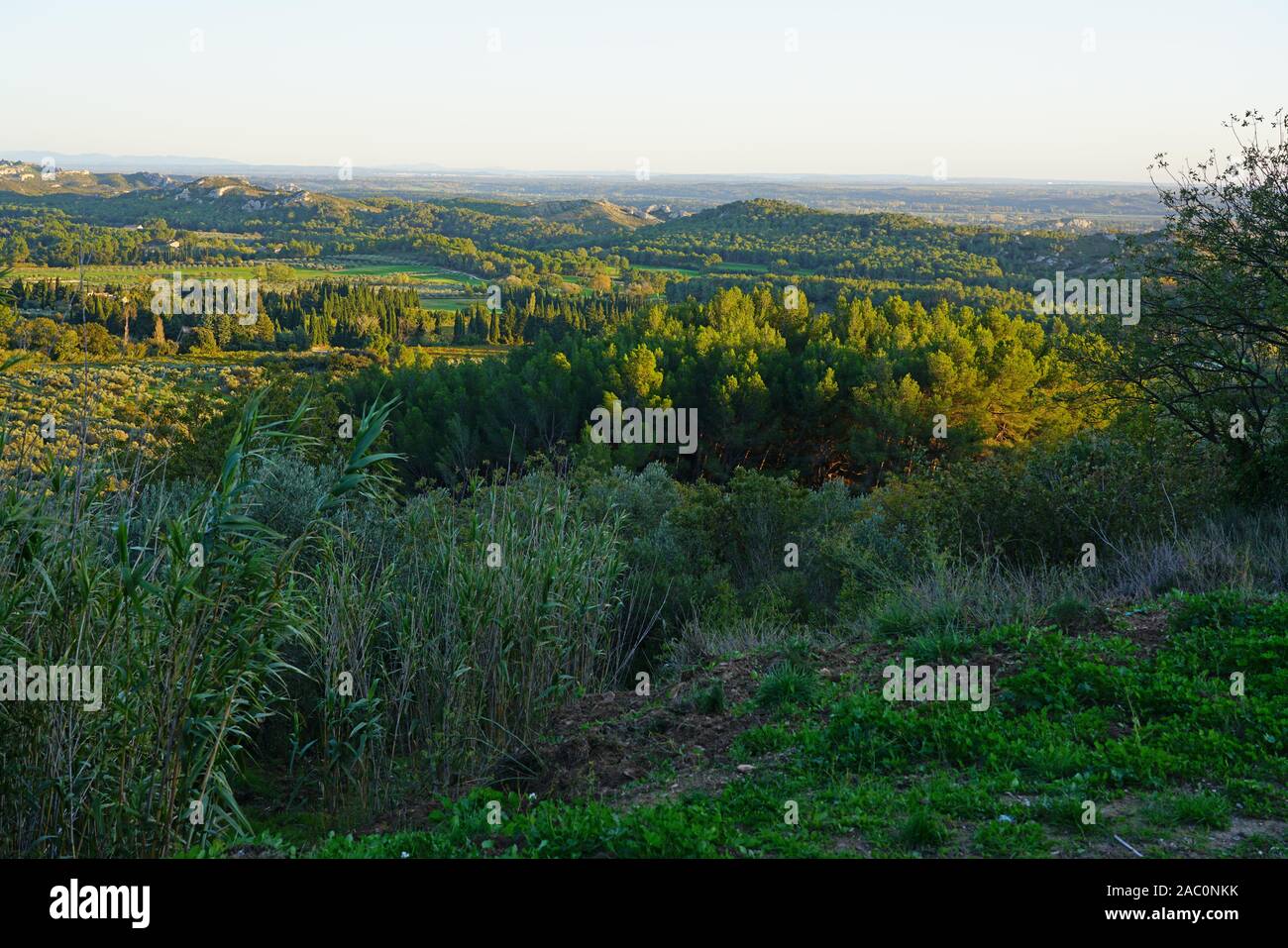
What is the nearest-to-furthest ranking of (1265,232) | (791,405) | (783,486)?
(1265,232) → (783,486) → (791,405)

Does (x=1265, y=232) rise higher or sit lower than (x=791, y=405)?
higher

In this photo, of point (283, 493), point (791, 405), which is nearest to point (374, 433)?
point (283, 493)

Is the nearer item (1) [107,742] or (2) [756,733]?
(1) [107,742]

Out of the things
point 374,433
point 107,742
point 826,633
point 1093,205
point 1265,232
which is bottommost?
point 826,633

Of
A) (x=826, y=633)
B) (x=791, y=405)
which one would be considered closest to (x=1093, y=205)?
(x=791, y=405)
